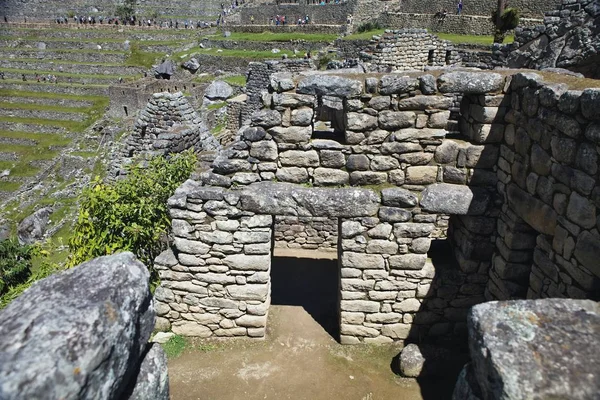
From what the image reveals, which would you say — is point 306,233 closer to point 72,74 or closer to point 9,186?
point 9,186

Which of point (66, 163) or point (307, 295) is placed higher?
point (307, 295)

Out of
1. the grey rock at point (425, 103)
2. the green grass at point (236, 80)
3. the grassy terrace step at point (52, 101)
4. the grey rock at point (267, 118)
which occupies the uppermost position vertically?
the grey rock at point (425, 103)

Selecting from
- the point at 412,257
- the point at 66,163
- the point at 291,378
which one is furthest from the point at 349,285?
the point at 66,163

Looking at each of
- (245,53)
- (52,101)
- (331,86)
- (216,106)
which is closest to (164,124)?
(331,86)

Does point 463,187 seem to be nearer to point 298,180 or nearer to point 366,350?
point 298,180

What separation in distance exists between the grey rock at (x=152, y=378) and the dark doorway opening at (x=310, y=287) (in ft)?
13.0

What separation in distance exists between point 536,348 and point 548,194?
2818 mm

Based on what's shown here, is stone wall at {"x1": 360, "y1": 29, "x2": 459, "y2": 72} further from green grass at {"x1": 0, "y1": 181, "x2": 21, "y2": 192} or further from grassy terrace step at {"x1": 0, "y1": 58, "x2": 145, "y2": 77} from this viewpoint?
grassy terrace step at {"x1": 0, "y1": 58, "x2": 145, "y2": 77}

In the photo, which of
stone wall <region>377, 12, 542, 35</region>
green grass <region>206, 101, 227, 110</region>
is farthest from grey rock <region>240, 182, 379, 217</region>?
stone wall <region>377, 12, 542, 35</region>

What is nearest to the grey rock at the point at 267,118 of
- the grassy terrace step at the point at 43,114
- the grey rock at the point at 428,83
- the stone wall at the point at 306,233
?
the grey rock at the point at 428,83

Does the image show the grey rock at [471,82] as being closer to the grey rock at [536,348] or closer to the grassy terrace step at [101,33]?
the grey rock at [536,348]

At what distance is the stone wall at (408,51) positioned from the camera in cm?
1688

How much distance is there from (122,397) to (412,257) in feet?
13.9

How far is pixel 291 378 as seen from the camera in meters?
5.95
